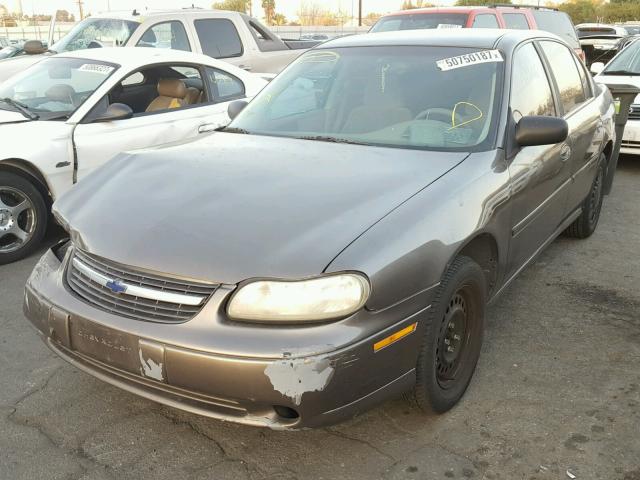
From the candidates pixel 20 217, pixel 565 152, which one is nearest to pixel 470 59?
pixel 565 152

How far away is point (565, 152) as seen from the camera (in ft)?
13.1

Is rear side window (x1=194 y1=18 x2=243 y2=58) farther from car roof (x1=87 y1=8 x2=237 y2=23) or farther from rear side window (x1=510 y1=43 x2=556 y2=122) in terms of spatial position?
rear side window (x1=510 y1=43 x2=556 y2=122)

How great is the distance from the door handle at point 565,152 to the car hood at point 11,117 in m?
3.86

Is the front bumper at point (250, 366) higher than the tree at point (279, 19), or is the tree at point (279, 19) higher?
the front bumper at point (250, 366)

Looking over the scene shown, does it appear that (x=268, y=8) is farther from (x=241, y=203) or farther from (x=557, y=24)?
(x=241, y=203)

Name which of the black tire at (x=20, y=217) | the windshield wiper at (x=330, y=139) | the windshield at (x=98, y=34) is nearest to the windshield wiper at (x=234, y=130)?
the windshield wiper at (x=330, y=139)

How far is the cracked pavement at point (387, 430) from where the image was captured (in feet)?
8.48

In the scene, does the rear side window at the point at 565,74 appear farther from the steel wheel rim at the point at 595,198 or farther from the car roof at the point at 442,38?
the steel wheel rim at the point at 595,198

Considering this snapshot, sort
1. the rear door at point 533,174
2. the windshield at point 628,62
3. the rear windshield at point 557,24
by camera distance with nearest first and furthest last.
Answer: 1. the rear door at point 533,174
2. the windshield at point 628,62
3. the rear windshield at point 557,24

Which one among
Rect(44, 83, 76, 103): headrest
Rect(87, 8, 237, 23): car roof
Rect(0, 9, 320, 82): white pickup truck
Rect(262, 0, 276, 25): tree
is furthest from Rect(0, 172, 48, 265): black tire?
Rect(262, 0, 276, 25): tree

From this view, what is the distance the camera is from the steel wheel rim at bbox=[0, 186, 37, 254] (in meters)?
4.80

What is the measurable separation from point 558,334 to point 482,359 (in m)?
0.57

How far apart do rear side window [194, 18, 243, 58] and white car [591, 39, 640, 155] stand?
4.75 metres

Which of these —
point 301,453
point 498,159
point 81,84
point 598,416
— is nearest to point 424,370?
point 301,453
